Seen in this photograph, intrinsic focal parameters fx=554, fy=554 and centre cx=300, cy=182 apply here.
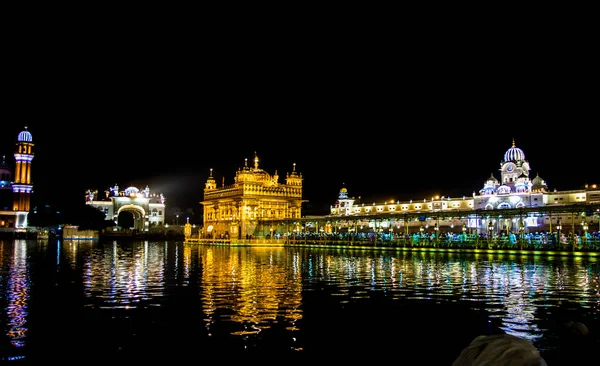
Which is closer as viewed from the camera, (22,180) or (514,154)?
(22,180)

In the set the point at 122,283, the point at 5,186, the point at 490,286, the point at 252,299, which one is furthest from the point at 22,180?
the point at 490,286

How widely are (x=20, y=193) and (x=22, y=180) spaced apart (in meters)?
3.24

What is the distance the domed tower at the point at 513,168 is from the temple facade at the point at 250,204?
53700 mm

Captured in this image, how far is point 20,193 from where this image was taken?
11200 centimetres

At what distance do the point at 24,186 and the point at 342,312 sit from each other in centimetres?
11211

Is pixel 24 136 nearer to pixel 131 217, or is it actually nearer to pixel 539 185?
pixel 131 217

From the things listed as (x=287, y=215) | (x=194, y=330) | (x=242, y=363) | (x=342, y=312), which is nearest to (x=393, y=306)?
(x=342, y=312)

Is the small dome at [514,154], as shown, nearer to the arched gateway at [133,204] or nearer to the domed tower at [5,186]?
the arched gateway at [133,204]

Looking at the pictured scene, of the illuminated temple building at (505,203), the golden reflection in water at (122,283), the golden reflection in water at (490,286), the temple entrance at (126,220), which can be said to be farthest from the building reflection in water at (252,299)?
the temple entrance at (126,220)

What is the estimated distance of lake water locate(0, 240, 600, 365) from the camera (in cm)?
1188

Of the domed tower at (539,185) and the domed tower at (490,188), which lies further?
the domed tower at (490,188)

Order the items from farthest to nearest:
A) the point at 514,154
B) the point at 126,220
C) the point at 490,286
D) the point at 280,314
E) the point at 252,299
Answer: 1. the point at 126,220
2. the point at 514,154
3. the point at 490,286
4. the point at 252,299
5. the point at 280,314

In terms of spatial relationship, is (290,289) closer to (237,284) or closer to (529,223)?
(237,284)

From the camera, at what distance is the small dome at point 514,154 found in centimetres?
12482
